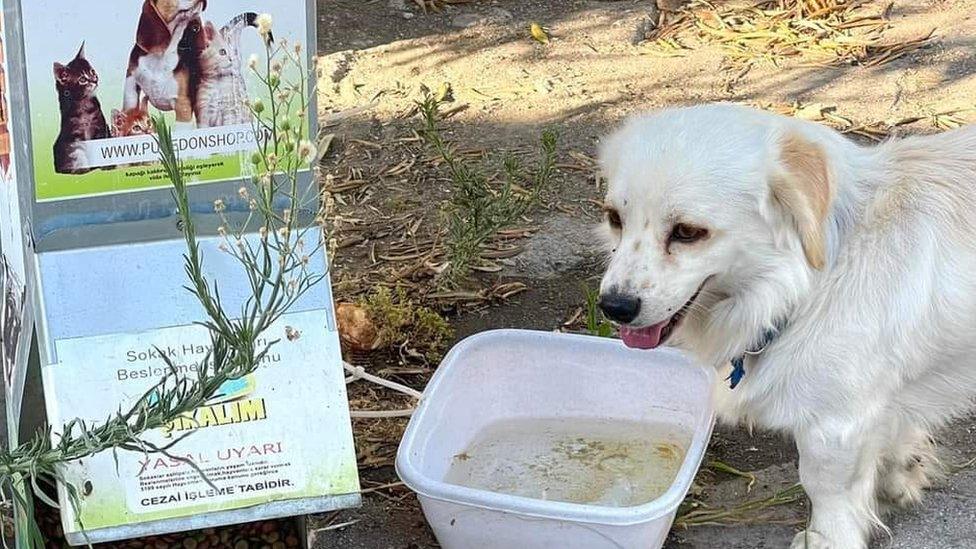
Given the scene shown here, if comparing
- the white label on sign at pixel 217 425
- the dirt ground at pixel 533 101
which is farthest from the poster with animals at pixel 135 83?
the dirt ground at pixel 533 101

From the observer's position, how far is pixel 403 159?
4336 mm

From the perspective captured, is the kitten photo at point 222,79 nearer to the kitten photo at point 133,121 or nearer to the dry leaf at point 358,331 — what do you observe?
the kitten photo at point 133,121

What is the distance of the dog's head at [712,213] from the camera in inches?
95.1

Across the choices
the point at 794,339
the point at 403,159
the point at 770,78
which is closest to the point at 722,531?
the point at 794,339

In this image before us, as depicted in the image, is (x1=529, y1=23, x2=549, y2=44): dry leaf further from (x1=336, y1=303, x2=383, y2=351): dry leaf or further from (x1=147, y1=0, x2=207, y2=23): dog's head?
(x1=147, y1=0, x2=207, y2=23): dog's head

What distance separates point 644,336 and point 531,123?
201 centimetres

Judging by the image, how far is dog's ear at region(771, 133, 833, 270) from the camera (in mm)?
2391

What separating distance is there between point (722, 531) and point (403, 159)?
6.33 feet

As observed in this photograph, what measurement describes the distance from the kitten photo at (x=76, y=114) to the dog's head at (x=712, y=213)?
3.19 ft

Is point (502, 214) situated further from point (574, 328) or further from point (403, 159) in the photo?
point (403, 159)

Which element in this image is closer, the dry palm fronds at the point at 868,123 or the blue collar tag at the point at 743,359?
the blue collar tag at the point at 743,359

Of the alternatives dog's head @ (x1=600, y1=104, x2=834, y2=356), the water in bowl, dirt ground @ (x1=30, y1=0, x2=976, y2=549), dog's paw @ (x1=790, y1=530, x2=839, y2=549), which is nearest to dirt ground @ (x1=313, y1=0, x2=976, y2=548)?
dirt ground @ (x1=30, y1=0, x2=976, y2=549)

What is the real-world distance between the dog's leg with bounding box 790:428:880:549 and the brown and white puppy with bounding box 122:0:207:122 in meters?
1.38

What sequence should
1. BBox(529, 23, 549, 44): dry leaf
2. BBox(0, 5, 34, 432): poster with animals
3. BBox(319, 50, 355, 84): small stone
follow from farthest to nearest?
BBox(529, 23, 549, 44): dry leaf < BBox(319, 50, 355, 84): small stone < BBox(0, 5, 34, 432): poster with animals
